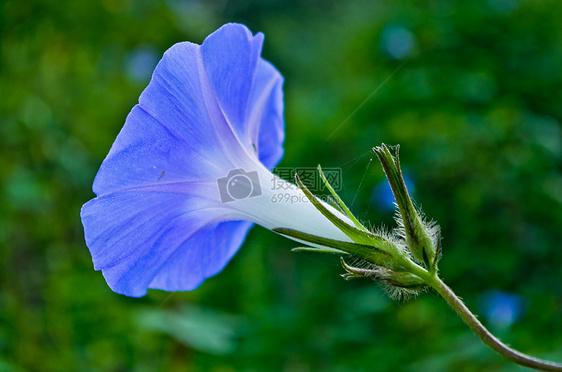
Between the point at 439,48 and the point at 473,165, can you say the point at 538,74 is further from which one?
the point at 473,165

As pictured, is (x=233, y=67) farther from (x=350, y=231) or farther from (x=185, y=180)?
(x=350, y=231)

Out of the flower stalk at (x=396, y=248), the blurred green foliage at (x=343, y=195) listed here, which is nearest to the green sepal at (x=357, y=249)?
the flower stalk at (x=396, y=248)

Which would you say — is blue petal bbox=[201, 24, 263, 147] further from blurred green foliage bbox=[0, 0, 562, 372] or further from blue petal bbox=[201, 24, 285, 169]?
blurred green foliage bbox=[0, 0, 562, 372]

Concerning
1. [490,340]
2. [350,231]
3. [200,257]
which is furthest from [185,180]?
[490,340]

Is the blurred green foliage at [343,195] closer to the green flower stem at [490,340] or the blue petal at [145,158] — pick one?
the blue petal at [145,158]

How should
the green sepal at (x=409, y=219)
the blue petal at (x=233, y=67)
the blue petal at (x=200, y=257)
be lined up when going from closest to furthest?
the green sepal at (x=409, y=219) → the blue petal at (x=233, y=67) → the blue petal at (x=200, y=257)

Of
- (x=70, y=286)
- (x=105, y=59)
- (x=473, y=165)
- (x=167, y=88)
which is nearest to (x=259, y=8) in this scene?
(x=105, y=59)
